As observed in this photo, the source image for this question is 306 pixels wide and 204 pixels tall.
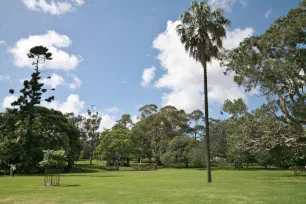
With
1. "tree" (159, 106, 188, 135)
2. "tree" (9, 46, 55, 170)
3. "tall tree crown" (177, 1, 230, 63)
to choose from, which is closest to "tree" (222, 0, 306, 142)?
"tall tree crown" (177, 1, 230, 63)

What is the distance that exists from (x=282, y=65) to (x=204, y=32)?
658 centimetres

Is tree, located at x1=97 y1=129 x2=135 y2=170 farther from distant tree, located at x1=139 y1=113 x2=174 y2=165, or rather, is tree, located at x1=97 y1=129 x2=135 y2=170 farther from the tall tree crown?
the tall tree crown

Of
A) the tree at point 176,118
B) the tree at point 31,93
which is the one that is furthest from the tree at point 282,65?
the tree at point 176,118

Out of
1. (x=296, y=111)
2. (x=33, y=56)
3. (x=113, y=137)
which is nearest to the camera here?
(x=296, y=111)

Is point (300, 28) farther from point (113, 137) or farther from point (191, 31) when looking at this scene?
point (113, 137)

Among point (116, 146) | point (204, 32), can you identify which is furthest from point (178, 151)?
point (204, 32)

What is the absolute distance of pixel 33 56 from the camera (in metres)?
46.5

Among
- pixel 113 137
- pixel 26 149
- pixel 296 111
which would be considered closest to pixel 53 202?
pixel 296 111

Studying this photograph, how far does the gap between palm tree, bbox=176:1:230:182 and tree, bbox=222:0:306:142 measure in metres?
2.55

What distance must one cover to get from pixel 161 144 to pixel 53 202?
57384mm

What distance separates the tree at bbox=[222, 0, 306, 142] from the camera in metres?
20.3

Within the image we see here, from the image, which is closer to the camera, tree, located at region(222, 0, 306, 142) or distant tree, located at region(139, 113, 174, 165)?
tree, located at region(222, 0, 306, 142)

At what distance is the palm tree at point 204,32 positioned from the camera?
75.8ft

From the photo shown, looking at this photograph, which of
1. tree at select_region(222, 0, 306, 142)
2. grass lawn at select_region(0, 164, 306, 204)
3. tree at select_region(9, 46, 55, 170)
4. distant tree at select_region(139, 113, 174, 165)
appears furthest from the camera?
distant tree at select_region(139, 113, 174, 165)
